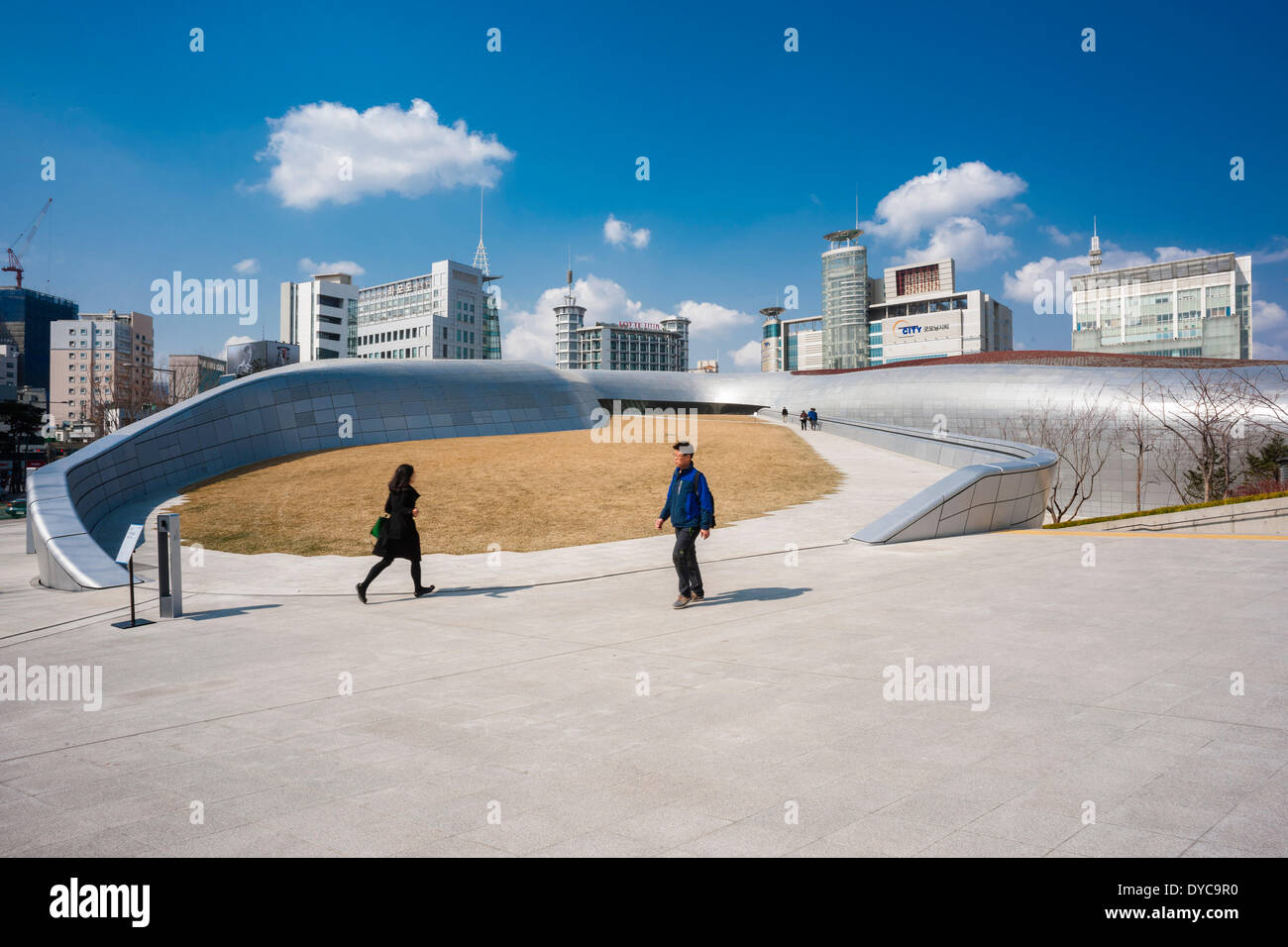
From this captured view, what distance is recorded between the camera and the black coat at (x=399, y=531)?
971cm

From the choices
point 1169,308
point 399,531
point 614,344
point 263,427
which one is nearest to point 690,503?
point 399,531

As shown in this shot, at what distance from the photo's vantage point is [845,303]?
136m

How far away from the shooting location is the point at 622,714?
5.06 meters

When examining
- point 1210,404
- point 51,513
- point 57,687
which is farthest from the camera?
point 1210,404

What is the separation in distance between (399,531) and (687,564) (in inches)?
142

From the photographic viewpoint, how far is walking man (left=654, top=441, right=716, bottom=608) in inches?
351

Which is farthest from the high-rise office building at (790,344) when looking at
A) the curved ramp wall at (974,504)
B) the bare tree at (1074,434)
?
the curved ramp wall at (974,504)

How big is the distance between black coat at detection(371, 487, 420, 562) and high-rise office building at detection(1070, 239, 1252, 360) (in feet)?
442

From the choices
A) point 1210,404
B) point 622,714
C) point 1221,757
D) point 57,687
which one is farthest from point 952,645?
point 1210,404

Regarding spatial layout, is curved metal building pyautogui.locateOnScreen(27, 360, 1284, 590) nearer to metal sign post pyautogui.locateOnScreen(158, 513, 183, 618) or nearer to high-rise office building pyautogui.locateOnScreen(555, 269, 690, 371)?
metal sign post pyautogui.locateOnScreen(158, 513, 183, 618)

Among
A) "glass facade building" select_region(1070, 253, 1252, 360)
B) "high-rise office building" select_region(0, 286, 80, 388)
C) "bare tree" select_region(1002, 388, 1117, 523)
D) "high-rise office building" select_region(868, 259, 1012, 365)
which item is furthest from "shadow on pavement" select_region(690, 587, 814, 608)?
"high-rise office building" select_region(0, 286, 80, 388)

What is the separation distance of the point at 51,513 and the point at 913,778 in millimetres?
15315

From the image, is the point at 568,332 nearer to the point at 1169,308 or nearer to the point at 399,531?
the point at 1169,308
